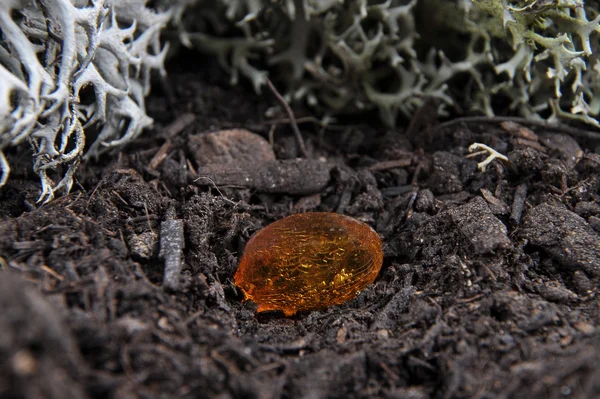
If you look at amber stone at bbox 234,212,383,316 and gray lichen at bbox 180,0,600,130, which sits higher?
gray lichen at bbox 180,0,600,130

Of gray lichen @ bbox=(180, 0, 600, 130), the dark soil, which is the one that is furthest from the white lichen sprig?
gray lichen @ bbox=(180, 0, 600, 130)

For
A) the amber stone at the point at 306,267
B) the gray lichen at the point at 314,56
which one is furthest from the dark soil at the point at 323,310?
the gray lichen at the point at 314,56

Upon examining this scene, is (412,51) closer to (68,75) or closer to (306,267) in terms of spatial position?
(306,267)

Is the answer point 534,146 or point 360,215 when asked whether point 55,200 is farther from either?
point 534,146

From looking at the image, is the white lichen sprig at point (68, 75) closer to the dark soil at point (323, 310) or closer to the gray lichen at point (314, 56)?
the gray lichen at point (314, 56)

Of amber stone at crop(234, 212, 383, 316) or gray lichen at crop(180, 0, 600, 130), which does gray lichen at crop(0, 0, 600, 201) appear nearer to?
gray lichen at crop(180, 0, 600, 130)

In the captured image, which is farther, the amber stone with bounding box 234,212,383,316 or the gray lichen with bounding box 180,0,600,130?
the gray lichen with bounding box 180,0,600,130

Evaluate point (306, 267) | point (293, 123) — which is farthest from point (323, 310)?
point (293, 123)
